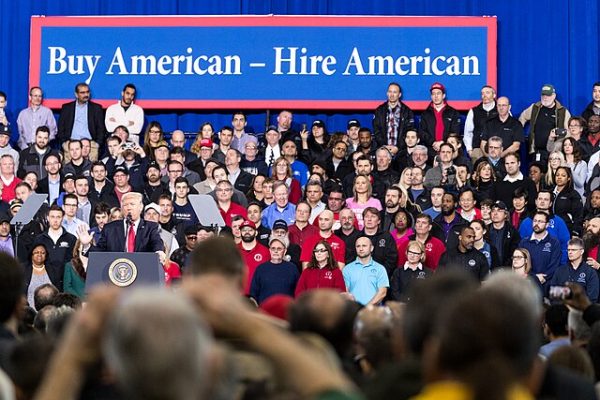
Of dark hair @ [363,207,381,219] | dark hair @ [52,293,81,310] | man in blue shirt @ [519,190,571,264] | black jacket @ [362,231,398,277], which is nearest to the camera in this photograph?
dark hair @ [52,293,81,310]

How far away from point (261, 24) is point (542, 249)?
798cm

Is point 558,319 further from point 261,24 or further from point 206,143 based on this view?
point 261,24

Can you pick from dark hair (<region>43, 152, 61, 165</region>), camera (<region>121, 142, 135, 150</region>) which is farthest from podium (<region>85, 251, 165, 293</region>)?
camera (<region>121, 142, 135, 150</region>)

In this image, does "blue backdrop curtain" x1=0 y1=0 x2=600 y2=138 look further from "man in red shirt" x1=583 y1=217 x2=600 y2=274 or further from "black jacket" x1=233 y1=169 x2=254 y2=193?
"man in red shirt" x1=583 y1=217 x2=600 y2=274

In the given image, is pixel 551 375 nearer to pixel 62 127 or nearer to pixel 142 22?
pixel 62 127

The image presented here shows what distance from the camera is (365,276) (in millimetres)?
13727

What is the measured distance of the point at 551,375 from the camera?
353 centimetres

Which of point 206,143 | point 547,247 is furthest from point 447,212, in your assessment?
point 206,143

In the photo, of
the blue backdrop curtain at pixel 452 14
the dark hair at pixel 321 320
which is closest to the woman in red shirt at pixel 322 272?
the blue backdrop curtain at pixel 452 14

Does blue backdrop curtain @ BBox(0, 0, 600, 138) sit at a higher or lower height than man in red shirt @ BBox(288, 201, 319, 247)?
higher

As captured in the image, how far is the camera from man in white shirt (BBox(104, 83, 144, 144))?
19.5 meters

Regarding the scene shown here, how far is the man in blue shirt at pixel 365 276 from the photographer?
13.6m

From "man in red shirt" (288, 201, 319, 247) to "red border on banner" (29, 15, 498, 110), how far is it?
5553 mm

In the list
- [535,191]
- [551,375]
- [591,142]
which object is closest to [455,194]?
[535,191]
